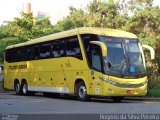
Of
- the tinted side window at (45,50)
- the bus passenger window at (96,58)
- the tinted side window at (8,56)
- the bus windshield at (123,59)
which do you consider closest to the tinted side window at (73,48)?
the bus passenger window at (96,58)

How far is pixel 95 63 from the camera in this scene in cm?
2200

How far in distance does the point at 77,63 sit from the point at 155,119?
1130cm

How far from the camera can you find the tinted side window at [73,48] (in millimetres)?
23094

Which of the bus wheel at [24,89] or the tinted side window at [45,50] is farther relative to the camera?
the bus wheel at [24,89]

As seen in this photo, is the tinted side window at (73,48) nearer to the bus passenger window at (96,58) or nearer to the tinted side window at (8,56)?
the bus passenger window at (96,58)

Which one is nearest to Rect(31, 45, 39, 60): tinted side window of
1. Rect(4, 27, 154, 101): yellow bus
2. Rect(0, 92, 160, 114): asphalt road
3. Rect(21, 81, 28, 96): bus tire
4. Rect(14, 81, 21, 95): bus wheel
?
Rect(4, 27, 154, 101): yellow bus

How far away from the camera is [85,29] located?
2309 centimetres

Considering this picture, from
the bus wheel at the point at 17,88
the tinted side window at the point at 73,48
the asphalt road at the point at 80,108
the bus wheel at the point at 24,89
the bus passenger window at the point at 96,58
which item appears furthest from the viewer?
the bus wheel at the point at 17,88

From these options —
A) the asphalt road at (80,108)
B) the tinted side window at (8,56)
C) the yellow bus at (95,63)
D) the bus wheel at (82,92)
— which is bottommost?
the asphalt road at (80,108)

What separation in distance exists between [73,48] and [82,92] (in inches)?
93.1

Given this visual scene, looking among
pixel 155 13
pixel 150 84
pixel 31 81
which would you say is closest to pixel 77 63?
pixel 31 81

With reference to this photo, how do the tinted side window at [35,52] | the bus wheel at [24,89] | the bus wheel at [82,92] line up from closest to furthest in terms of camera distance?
the bus wheel at [82,92], the tinted side window at [35,52], the bus wheel at [24,89]

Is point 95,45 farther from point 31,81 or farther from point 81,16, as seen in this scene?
point 81,16

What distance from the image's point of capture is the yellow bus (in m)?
21.5
